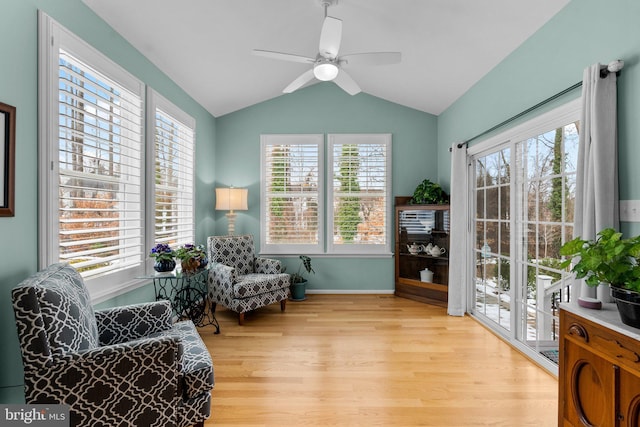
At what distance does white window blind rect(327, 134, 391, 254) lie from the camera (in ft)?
15.8

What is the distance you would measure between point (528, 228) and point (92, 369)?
3.20m

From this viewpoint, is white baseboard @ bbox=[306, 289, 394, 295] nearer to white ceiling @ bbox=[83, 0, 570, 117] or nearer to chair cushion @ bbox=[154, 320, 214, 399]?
white ceiling @ bbox=[83, 0, 570, 117]

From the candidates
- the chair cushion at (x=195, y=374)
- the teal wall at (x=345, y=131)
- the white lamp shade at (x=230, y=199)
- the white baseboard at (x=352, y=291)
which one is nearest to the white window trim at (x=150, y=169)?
the white lamp shade at (x=230, y=199)

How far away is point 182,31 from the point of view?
2826 mm

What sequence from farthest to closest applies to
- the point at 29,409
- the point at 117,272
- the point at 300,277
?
the point at 300,277 < the point at 117,272 < the point at 29,409

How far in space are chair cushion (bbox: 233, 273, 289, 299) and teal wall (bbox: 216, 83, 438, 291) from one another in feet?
2.92

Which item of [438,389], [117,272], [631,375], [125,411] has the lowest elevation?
[438,389]

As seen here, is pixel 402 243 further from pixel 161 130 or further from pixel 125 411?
pixel 125 411

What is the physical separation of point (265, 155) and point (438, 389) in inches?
145

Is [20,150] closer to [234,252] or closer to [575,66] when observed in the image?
[234,252]

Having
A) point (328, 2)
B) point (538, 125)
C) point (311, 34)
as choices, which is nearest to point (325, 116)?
point (311, 34)

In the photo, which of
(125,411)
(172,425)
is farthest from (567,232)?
(125,411)

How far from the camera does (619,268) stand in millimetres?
1408

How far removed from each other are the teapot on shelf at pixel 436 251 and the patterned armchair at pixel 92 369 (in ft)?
11.2
